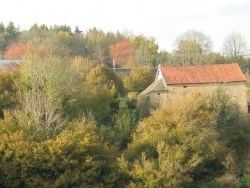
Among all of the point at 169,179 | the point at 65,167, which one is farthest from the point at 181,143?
the point at 65,167

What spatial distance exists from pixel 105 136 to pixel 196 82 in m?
14.3

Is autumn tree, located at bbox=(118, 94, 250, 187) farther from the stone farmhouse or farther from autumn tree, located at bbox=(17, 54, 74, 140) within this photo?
the stone farmhouse

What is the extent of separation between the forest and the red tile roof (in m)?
5.21

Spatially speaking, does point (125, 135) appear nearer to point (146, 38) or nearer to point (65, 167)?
point (65, 167)

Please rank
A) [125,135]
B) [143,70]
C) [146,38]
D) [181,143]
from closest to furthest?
1. [181,143]
2. [125,135]
3. [143,70]
4. [146,38]

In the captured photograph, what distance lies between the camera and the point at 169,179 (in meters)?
25.2

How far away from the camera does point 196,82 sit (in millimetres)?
40875

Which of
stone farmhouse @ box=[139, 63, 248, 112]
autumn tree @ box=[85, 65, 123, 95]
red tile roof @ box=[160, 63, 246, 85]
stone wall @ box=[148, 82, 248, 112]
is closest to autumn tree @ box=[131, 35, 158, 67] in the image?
red tile roof @ box=[160, 63, 246, 85]

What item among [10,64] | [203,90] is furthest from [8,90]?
[203,90]

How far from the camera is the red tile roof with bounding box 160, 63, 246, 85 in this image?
41.0 meters

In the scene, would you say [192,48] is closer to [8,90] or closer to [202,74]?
[202,74]

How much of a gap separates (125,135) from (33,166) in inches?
332

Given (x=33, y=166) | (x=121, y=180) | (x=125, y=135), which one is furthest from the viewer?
(x=125, y=135)

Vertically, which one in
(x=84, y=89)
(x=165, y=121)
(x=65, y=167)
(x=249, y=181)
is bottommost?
(x=249, y=181)
